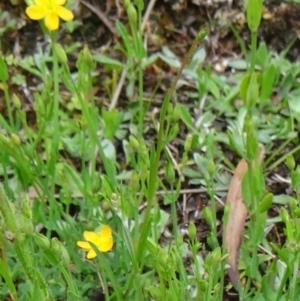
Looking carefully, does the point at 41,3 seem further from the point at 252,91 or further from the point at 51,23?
the point at 252,91

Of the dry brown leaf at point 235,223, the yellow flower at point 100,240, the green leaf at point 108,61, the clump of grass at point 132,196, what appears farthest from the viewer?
the green leaf at point 108,61

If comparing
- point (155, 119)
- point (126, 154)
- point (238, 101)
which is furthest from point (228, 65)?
point (126, 154)

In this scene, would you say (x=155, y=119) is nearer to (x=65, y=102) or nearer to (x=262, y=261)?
(x=65, y=102)

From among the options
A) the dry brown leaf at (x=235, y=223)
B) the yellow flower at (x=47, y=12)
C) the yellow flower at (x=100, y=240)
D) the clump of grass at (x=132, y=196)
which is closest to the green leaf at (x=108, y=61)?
the clump of grass at (x=132, y=196)

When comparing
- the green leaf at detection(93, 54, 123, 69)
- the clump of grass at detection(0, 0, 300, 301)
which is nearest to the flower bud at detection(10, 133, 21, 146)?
the clump of grass at detection(0, 0, 300, 301)

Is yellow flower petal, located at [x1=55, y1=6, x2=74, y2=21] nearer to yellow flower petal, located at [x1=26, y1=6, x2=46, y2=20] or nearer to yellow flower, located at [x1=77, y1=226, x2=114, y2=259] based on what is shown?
yellow flower petal, located at [x1=26, y1=6, x2=46, y2=20]

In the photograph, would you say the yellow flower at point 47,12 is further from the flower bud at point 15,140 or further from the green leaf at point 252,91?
the green leaf at point 252,91

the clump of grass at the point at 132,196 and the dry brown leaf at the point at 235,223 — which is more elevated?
the clump of grass at the point at 132,196

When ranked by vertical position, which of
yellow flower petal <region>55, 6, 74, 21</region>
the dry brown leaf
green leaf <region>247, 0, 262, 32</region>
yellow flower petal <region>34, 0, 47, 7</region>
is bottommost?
the dry brown leaf
